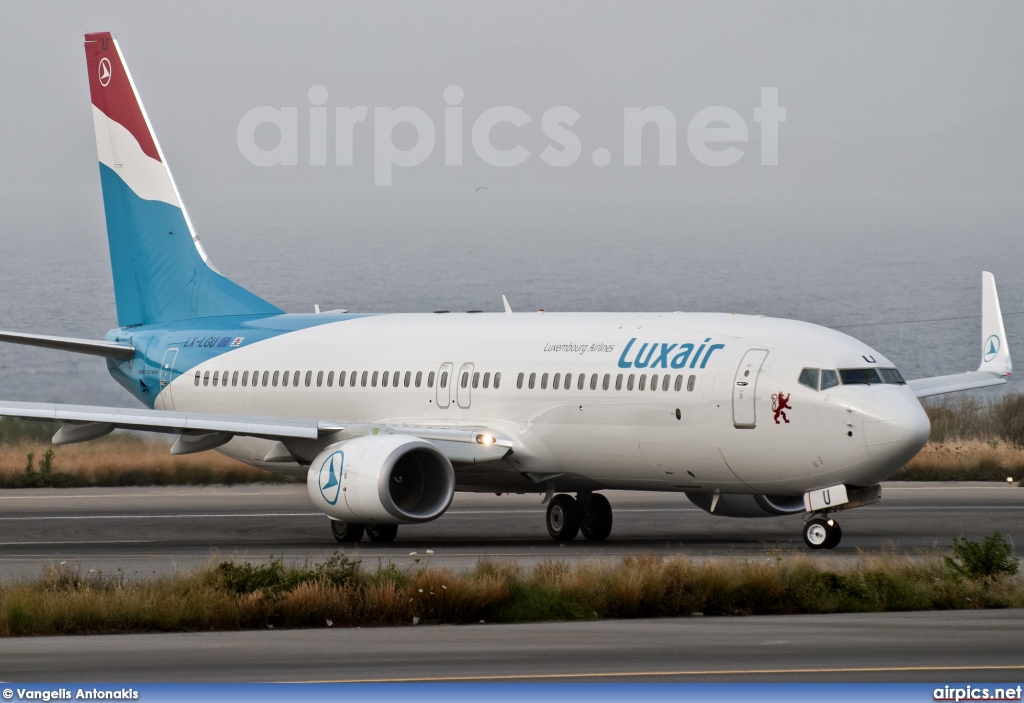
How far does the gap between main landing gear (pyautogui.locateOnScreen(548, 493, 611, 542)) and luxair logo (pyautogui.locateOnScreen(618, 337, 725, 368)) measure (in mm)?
2695

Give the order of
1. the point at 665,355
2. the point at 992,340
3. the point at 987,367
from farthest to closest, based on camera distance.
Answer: the point at 992,340
the point at 987,367
the point at 665,355

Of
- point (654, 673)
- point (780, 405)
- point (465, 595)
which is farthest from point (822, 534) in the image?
point (654, 673)

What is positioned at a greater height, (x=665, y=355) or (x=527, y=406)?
(x=665, y=355)

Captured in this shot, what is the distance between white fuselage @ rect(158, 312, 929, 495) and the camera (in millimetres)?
24891

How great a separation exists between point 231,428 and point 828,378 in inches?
351

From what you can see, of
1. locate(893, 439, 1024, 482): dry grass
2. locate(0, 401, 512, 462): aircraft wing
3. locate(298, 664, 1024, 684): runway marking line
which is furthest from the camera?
locate(893, 439, 1024, 482): dry grass

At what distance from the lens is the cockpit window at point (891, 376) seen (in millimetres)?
25453

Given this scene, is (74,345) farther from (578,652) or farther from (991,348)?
(578,652)

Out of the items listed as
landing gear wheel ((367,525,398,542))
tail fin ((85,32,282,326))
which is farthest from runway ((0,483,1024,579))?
tail fin ((85,32,282,326))

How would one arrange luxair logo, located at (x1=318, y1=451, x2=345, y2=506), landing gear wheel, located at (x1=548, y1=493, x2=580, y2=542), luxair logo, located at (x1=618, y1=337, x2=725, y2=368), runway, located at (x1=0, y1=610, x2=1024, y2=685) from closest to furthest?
runway, located at (x1=0, y1=610, x2=1024, y2=685) < luxair logo, located at (x1=618, y1=337, x2=725, y2=368) < luxair logo, located at (x1=318, y1=451, x2=345, y2=506) < landing gear wheel, located at (x1=548, y1=493, x2=580, y2=542)

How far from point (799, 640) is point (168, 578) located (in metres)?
7.20

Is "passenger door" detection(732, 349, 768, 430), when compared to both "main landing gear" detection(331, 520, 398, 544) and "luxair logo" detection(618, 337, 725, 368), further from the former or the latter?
"main landing gear" detection(331, 520, 398, 544)

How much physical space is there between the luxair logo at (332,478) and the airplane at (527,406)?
26mm

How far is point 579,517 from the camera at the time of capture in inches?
1129
